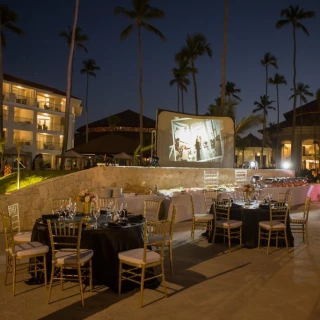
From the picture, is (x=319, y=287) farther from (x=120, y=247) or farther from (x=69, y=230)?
(x=69, y=230)

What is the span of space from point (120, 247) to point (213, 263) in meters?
2.12

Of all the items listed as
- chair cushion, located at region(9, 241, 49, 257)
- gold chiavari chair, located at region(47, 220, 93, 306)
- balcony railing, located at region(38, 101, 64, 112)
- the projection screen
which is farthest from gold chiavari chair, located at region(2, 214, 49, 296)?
balcony railing, located at region(38, 101, 64, 112)

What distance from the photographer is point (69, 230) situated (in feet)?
17.2

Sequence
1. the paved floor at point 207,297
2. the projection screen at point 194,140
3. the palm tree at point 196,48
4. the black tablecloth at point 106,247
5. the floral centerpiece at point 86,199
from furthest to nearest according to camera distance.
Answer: the palm tree at point 196,48
the projection screen at point 194,140
the floral centerpiece at point 86,199
the black tablecloth at point 106,247
the paved floor at point 207,297

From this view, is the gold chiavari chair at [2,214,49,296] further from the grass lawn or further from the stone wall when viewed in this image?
the grass lawn

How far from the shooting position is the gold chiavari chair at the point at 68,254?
4.93 meters

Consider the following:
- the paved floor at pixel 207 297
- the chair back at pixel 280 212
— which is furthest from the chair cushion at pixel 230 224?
the paved floor at pixel 207 297

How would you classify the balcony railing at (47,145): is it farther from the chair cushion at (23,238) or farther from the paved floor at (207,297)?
the chair cushion at (23,238)

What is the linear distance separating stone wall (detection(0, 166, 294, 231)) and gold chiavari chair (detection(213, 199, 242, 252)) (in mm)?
3599

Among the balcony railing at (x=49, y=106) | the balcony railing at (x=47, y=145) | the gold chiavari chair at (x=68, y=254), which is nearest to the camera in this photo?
the gold chiavari chair at (x=68, y=254)

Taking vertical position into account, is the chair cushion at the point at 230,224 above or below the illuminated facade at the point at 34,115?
below

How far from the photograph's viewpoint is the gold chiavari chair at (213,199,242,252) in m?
8.16

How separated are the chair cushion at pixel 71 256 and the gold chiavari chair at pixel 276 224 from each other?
158 inches

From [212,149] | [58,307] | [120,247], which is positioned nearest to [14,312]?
[58,307]
